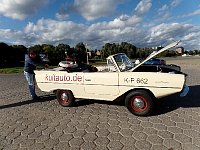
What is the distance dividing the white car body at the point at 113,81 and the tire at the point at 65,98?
0.14 m

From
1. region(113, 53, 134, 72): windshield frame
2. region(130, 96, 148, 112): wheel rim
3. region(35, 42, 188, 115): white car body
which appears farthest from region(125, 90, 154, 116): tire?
region(113, 53, 134, 72): windshield frame

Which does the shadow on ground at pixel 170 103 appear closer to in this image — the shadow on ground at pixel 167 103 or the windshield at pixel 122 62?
the shadow on ground at pixel 167 103

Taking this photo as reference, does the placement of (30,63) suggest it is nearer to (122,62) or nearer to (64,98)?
(64,98)

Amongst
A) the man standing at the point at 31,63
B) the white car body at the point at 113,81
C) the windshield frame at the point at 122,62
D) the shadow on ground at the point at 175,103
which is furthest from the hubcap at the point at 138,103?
the man standing at the point at 31,63

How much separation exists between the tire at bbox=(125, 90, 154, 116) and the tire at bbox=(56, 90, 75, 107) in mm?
1718

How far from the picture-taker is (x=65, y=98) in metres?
6.09

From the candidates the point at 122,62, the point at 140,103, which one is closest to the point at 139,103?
the point at 140,103

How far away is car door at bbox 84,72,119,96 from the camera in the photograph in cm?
521

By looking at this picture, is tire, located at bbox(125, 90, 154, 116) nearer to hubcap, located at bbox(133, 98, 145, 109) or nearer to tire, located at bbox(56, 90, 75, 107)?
hubcap, located at bbox(133, 98, 145, 109)

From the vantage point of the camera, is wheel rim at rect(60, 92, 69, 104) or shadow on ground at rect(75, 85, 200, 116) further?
wheel rim at rect(60, 92, 69, 104)

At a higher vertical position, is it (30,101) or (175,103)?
(175,103)

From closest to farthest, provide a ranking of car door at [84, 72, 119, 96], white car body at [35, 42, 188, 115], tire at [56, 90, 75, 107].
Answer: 1. white car body at [35, 42, 188, 115]
2. car door at [84, 72, 119, 96]
3. tire at [56, 90, 75, 107]

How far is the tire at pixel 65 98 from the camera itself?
5.99 metres

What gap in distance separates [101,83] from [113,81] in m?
0.33
